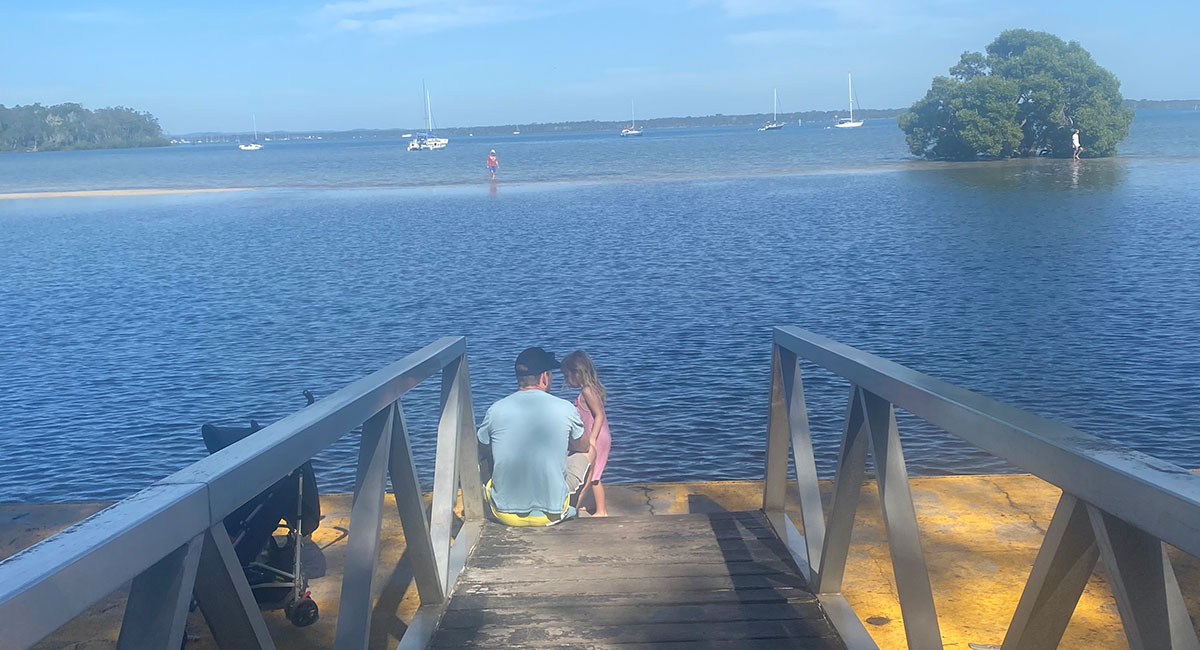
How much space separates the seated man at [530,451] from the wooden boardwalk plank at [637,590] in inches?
11.1

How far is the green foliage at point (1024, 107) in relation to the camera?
61.8 metres

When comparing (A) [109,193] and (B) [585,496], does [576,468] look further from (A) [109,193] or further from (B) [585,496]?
(A) [109,193]

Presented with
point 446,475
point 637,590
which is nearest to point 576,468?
point 446,475

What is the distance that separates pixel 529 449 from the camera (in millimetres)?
5809

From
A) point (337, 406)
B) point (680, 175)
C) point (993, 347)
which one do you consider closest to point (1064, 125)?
point (680, 175)

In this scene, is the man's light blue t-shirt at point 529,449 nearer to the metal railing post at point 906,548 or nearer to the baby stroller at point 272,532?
the baby stroller at point 272,532

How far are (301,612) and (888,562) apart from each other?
288 centimetres

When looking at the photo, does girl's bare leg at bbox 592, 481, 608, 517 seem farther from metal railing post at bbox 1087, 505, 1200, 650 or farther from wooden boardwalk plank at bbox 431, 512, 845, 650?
metal railing post at bbox 1087, 505, 1200, 650

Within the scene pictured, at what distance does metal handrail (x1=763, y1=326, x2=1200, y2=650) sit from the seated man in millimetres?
2092

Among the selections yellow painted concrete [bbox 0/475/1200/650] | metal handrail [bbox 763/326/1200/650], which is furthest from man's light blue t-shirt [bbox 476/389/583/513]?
metal handrail [bbox 763/326/1200/650]

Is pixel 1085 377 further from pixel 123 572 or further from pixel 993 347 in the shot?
pixel 123 572

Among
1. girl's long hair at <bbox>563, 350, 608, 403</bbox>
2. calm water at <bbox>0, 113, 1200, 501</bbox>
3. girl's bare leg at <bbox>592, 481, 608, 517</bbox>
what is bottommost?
calm water at <bbox>0, 113, 1200, 501</bbox>

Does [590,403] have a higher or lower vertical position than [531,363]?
lower

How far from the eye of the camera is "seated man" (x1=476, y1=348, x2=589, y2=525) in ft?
18.6
